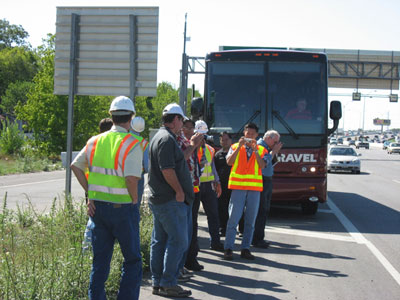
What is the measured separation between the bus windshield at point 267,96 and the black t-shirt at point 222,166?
190cm

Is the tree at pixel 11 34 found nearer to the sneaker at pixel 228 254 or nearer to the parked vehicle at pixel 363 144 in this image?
the parked vehicle at pixel 363 144

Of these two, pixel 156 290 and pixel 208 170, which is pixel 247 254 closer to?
pixel 208 170

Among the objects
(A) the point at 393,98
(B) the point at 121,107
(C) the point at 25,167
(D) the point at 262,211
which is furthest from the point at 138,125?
(A) the point at 393,98

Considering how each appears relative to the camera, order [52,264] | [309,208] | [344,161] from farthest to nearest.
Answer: [344,161], [309,208], [52,264]

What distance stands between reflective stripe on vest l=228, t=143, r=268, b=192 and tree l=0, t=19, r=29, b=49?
89.3 m

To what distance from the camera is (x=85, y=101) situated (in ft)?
113

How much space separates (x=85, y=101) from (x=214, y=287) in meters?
29.3

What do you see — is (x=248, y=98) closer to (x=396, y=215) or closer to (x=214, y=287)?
(x=396, y=215)

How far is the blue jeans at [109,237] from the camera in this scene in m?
4.67

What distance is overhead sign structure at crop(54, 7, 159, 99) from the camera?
28.3ft

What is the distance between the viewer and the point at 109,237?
4.80 metres

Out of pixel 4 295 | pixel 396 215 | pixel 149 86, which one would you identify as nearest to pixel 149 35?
pixel 149 86

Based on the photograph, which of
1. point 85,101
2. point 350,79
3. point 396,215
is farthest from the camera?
point 350,79

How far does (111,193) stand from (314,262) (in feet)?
13.5
